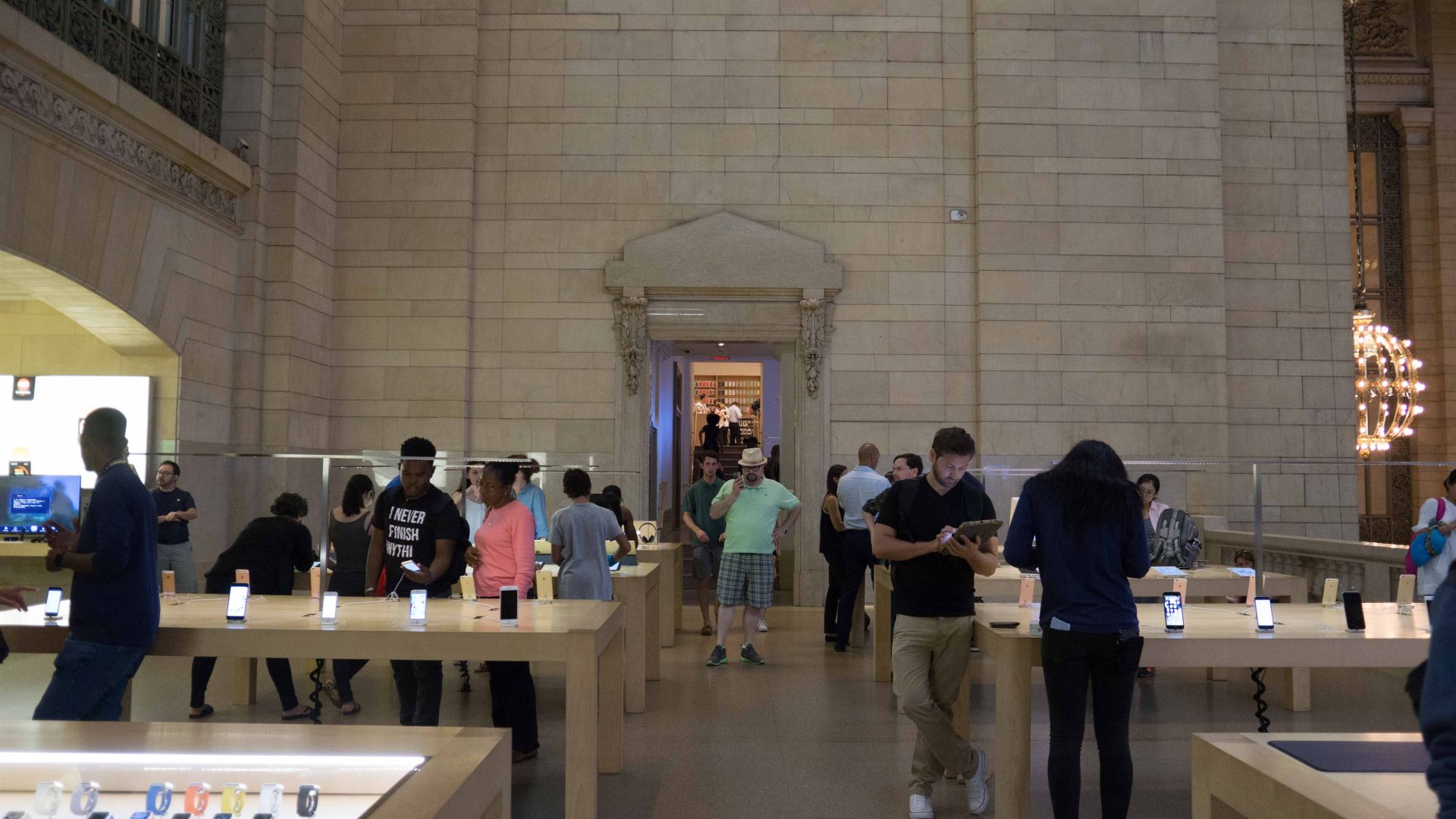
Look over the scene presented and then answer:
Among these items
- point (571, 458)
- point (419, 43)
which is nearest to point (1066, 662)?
point (571, 458)

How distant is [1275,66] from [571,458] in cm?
938

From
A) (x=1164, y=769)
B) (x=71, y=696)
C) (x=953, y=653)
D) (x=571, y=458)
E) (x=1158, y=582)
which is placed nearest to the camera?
(x=71, y=696)

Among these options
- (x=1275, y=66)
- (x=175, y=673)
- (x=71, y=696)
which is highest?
(x=1275, y=66)

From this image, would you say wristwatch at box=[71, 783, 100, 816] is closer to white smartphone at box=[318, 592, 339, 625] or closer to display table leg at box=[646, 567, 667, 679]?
white smartphone at box=[318, 592, 339, 625]

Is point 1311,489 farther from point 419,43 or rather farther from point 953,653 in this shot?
point 419,43

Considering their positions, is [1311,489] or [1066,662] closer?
[1066,662]

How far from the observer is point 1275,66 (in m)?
12.1

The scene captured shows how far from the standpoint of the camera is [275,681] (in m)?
6.16

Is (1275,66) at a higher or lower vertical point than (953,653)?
higher

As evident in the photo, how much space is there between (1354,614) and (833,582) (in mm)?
4907

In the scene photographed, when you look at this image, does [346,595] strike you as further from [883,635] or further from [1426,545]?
[1426,545]

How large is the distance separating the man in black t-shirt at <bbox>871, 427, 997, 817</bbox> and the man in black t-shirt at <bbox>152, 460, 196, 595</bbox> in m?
5.02

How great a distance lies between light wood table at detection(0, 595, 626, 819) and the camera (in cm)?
415

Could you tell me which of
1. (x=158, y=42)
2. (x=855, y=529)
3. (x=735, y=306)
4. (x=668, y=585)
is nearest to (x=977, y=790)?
(x=855, y=529)
